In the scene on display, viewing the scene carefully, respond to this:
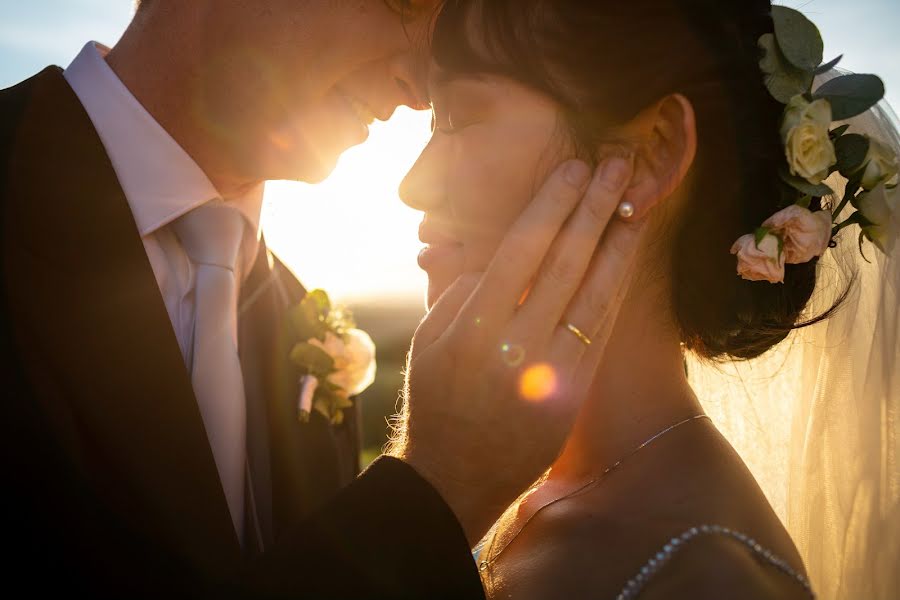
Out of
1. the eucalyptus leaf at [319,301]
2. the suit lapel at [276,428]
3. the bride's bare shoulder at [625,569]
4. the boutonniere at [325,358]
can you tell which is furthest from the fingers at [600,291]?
the eucalyptus leaf at [319,301]

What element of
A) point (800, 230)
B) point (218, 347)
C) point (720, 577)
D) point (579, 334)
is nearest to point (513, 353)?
point (579, 334)

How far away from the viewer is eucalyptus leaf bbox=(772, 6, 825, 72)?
1968 mm

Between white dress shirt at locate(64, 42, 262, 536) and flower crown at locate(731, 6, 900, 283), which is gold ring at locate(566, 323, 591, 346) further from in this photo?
white dress shirt at locate(64, 42, 262, 536)

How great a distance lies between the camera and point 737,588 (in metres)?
1.55

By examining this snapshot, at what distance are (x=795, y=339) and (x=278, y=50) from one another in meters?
2.76

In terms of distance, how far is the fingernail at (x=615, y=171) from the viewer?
1981mm

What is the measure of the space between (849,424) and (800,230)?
0.89 metres

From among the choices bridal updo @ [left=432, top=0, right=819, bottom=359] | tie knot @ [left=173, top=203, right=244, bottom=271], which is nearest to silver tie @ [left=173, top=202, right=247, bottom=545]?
tie knot @ [left=173, top=203, right=244, bottom=271]

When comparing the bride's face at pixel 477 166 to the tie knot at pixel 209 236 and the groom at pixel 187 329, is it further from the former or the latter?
the tie knot at pixel 209 236

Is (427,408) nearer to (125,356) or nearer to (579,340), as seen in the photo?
(579,340)

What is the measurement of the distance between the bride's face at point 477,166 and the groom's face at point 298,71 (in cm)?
112

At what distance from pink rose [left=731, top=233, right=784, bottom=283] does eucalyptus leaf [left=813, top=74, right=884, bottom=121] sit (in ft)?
1.60

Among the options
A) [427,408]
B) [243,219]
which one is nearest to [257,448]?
[243,219]

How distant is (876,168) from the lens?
2102mm
